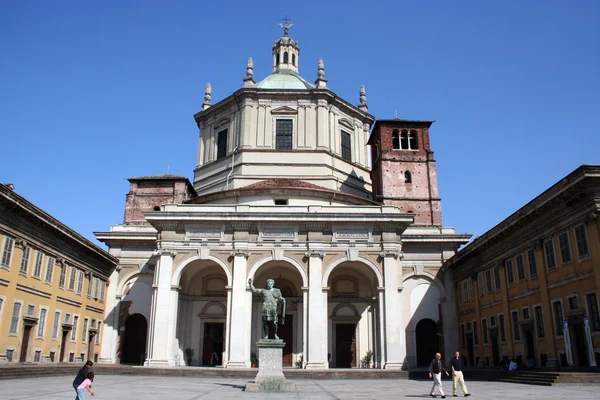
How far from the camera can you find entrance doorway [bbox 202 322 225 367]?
109 feet

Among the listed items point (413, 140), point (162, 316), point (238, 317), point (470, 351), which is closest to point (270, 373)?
point (238, 317)

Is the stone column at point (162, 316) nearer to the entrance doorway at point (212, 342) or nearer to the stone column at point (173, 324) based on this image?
the stone column at point (173, 324)

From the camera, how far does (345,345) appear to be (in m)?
33.4

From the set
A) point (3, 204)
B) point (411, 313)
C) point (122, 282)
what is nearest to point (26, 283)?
point (3, 204)

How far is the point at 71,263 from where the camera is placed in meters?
30.5

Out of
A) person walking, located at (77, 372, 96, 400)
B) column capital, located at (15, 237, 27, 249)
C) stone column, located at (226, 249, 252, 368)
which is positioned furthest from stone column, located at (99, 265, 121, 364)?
→ person walking, located at (77, 372, 96, 400)

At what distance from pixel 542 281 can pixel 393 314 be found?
855 cm

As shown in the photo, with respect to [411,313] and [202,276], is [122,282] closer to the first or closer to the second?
[202,276]

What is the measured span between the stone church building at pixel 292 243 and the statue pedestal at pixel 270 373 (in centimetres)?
1116

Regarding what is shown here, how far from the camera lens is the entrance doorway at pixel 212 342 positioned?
33.2 m

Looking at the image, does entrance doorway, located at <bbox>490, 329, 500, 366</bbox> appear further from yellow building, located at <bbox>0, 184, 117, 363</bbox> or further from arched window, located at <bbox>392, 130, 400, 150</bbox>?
yellow building, located at <bbox>0, 184, 117, 363</bbox>

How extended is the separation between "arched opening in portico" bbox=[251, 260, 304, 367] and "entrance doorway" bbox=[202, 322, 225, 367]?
92.9 inches

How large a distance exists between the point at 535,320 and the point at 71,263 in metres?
24.4

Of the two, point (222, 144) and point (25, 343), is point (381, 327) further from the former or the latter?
point (222, 144)
